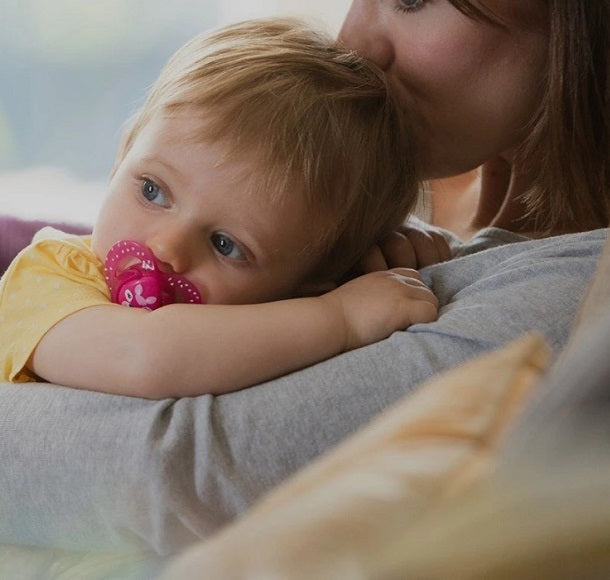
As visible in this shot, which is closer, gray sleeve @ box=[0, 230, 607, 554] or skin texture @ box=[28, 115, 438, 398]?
gray sleeve @ box=[0, 230, 607, 554]

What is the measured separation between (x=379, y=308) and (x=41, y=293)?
324 mm

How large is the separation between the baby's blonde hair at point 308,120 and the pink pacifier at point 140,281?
0.43 feet

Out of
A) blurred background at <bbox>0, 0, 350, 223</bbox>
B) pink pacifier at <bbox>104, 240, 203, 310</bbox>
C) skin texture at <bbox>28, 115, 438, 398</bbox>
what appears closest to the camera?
skin texture at <bbox>28, 115, 438, 398</bbox>

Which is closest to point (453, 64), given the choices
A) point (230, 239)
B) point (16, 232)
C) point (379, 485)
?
point (230, 239)

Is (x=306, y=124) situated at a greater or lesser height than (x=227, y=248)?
greater

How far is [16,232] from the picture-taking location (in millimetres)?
1646

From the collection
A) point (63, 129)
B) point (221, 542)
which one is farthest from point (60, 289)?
point (63, 129)

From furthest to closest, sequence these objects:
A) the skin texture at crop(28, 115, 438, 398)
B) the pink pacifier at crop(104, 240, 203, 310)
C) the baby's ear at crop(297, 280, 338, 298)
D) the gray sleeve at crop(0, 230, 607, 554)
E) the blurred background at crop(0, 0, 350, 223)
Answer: the blurred background at crop(0, 0, 350, 223) < the baby's ear at crop(297, 280, 338, 298) < the pink pacifier at crop(104, 240, 203, 310) < the skin texture at crop(28, 115, 438, 398) < the gray sleeve at crop(0, 230, 607, 554)

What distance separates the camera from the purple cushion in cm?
162

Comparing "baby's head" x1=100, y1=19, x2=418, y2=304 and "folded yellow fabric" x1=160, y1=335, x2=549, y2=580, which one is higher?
"folded yellow fabric" x1=160, y1=335, x2=549, y2=580

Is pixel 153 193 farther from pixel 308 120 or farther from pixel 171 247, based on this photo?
pixel 308 120

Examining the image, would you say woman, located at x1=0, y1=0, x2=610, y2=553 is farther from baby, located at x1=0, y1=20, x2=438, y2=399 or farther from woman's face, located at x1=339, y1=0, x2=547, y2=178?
woman's face, located at x1=339, y1=0, x2=547, y2=178

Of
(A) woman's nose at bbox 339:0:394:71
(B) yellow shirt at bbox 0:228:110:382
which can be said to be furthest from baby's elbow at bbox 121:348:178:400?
(A) woman's nose at bbox 339:0:394:71

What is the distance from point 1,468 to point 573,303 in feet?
1.63
